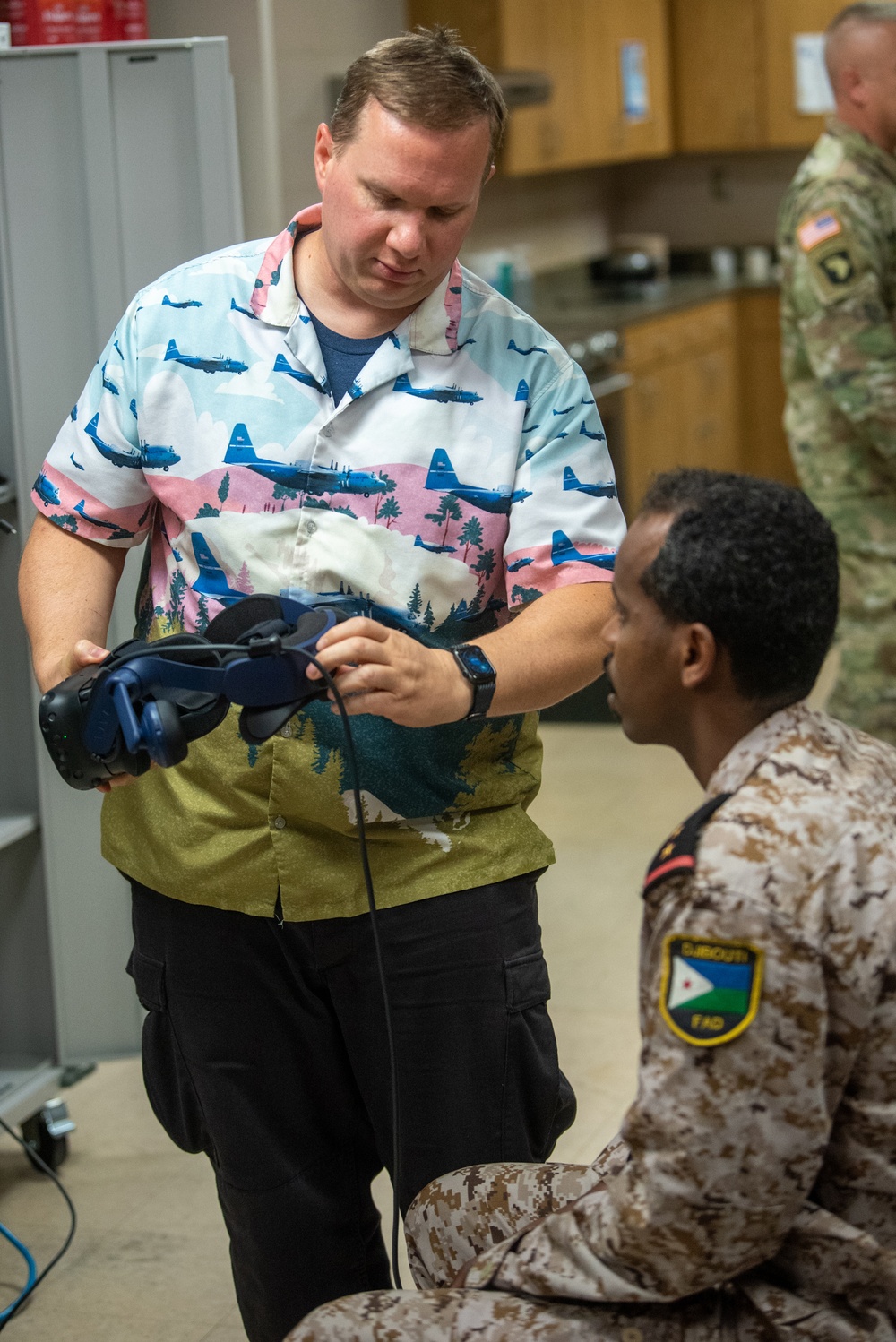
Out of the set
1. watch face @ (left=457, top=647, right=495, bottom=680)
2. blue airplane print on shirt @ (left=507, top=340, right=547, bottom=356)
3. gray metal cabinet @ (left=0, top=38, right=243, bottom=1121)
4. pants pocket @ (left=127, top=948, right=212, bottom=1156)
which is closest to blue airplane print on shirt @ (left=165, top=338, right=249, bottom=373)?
blue airplane print on shirt @ (left=507, top=340, right=547, bottom=356)

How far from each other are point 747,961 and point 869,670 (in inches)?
95.6

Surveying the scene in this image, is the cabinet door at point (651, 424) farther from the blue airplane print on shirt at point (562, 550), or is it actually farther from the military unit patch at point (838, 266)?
the blue airplane print on shirt at point (562, 550)

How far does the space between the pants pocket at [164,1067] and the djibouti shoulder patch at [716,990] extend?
0.74m

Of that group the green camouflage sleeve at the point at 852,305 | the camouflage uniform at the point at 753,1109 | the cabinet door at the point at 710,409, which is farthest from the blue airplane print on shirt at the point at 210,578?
the cabinet door at the point at 710,409

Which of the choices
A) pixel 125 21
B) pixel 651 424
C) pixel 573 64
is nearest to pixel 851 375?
pixel 125 21

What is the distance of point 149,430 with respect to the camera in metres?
1.51

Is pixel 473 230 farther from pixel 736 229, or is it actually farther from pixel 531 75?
pixel 736 229

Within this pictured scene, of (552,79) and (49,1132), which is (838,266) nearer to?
(49,1132)

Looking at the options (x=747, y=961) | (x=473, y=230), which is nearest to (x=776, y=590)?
(x=747, y=961)

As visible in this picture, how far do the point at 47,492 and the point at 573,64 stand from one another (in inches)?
203

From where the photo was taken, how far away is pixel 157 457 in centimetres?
152

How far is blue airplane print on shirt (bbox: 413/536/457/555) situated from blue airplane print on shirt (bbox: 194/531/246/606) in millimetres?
182

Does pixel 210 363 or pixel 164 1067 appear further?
pixel 164 1067

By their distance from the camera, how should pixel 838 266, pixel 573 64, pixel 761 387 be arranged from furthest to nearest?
pixel 761 387 → pixel 573 64 → pixel 838 266
